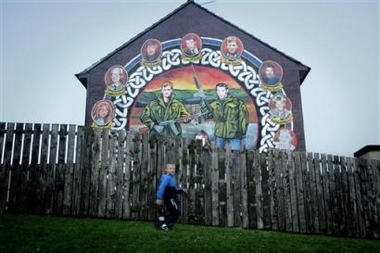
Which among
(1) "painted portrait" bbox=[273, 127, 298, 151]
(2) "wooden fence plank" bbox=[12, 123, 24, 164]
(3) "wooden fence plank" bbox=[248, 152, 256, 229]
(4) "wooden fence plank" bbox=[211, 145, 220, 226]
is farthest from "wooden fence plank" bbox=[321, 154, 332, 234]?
(2) "wooden fence plank" bbox=[12, 123, 24, 164]

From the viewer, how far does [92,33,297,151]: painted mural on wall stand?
14.6 meters

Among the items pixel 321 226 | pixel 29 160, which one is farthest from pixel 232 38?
pixel 29 160

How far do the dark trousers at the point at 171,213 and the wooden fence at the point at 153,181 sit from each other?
0.83 meters

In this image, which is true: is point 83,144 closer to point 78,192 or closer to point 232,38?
point 78,192

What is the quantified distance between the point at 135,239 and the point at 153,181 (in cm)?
215

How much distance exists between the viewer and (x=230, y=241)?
21.5ft

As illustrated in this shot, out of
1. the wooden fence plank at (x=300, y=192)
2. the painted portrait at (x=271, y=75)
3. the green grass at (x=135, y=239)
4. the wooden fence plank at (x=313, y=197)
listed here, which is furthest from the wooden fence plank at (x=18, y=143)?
the painted portrait at (x=271, y=75)

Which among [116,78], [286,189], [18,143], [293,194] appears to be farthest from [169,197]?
[116,78]

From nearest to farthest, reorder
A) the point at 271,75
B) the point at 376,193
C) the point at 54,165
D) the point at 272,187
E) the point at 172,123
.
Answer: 1. the point at 54,165
2. the point at 272,187
3. the point at 376,193
4. the point at 172,123
5. the point at 271,75

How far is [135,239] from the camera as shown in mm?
6215

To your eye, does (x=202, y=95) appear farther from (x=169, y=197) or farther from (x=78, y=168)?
(x=169, y=197)

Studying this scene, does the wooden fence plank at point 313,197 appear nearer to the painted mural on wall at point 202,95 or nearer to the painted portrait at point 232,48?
the painted mural on wall at point 202,95

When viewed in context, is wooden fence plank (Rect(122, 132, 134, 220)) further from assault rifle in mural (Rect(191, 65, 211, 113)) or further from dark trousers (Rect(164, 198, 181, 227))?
assault rifle in mural (Rect(191, 65, 211, 113))

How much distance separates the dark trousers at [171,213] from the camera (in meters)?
7.19
